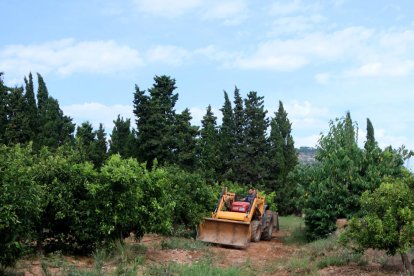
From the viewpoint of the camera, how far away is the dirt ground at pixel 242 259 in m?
11.0

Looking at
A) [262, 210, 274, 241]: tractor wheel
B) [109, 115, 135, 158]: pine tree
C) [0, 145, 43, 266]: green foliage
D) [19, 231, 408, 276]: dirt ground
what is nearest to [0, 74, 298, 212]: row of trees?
[109, 115, 135, 158]: pine tree

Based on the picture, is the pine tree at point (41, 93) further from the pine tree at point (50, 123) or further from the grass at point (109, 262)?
the grass at point (109, 262)

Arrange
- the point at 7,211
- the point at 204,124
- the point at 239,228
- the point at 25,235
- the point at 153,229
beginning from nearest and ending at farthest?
the point at 7,211, the point at 25,235, the point at 153,229, the point at 239,228, the point at 204,124

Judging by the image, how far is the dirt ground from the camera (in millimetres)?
10969

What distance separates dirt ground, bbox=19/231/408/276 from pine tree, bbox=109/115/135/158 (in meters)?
25.2

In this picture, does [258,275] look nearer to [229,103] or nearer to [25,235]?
[25,235]

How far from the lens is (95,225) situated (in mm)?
12203

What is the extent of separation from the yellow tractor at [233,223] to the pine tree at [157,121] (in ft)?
63.6

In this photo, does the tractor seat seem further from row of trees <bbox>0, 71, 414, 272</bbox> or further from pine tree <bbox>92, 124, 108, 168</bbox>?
pine tree <bbox>92, 124, 108, 168</bbox>

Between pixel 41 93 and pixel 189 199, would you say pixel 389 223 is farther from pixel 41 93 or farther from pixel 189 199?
pixel 41 93

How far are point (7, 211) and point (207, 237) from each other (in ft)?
32.8

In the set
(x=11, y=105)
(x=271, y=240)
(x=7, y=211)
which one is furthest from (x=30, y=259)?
(x=11, y=105)

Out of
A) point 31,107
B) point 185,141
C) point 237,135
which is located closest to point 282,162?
point 237,135

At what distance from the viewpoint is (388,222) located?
10172 millimetres
